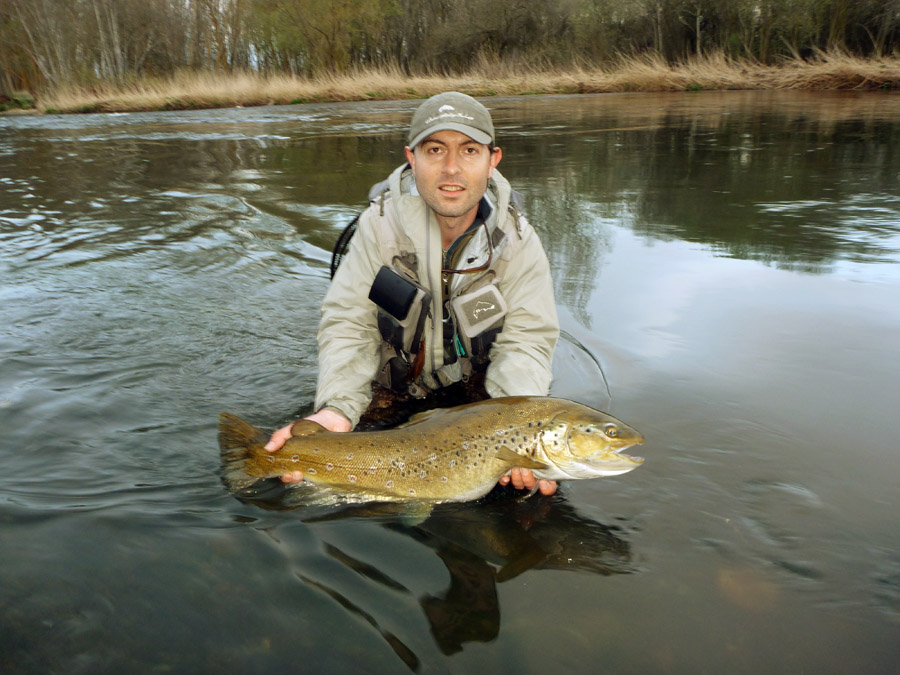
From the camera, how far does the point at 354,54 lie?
47.8 metres

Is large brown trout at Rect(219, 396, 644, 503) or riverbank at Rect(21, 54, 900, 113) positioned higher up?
riverbank at Rect(21, 54, 900, 113)

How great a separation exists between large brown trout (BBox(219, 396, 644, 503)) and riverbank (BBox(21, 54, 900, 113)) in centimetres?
2787

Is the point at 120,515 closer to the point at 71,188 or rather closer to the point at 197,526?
the point at 197,526

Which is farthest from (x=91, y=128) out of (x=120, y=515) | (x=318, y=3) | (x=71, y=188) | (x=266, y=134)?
(x=120, y=515)

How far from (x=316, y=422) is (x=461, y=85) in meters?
31.1

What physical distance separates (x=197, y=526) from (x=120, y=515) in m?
0.40

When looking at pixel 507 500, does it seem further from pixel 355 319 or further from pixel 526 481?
pixel 355 319

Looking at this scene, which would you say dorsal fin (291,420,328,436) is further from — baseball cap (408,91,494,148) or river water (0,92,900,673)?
baseball cap (408,91,494,148)

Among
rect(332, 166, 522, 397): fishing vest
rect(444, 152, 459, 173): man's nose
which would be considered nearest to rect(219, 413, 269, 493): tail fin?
rect(332, 166, 522, 397): fishing vest

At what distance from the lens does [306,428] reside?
335cm

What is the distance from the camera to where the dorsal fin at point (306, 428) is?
3.33 metres

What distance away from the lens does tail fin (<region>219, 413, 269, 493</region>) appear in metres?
3.39

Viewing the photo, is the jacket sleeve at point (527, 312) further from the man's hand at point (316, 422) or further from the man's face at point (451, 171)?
the man's hand at point (316, 422)

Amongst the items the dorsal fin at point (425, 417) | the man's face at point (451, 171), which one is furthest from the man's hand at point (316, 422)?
the man's face at point (451, 171)
